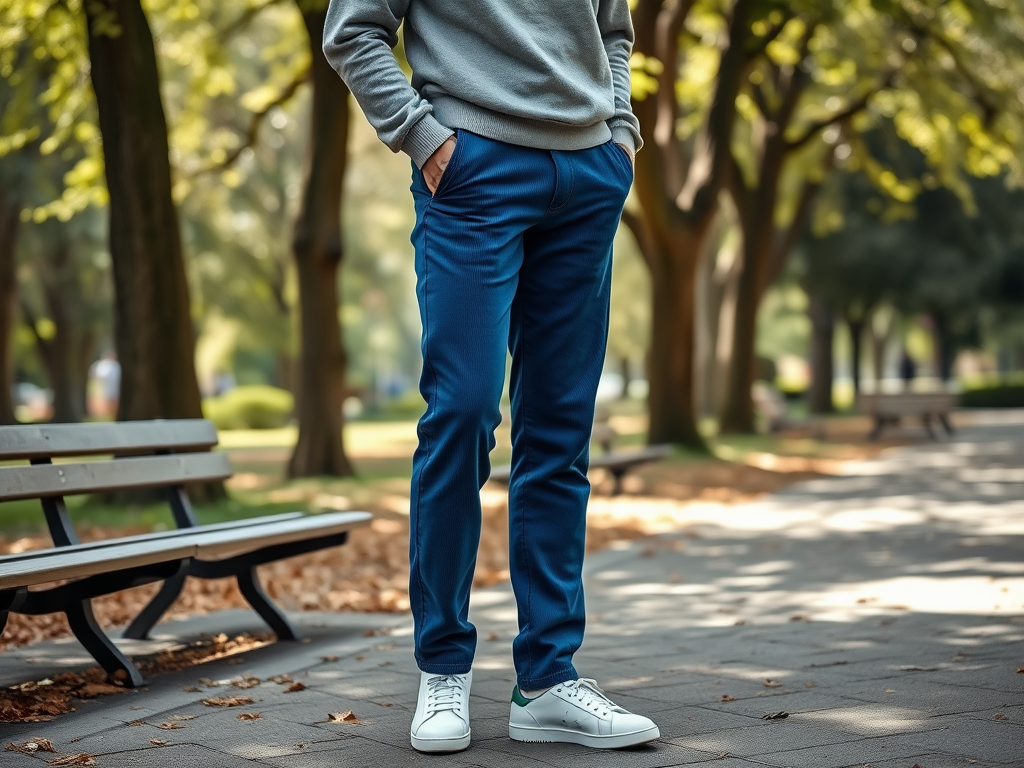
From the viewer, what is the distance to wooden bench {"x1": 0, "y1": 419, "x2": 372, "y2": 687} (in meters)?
3.73

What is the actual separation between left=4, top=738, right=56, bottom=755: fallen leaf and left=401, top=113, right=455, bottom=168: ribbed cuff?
69.2 inches

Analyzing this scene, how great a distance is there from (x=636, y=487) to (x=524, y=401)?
902 cm

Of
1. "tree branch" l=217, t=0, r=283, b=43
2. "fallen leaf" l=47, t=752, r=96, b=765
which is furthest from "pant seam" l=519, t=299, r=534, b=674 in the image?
"tree branch" l=217, t=0, r=283, b=43

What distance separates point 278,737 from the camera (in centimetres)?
318

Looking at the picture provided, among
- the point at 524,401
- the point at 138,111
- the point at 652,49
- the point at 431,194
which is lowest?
the point at 524,401

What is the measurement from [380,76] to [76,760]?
1.83 metres

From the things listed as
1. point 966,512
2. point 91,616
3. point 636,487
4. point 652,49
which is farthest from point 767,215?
point 91,616

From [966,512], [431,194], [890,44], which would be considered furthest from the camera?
[890,44]

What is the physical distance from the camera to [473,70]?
303cm

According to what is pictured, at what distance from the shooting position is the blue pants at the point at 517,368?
299 cm

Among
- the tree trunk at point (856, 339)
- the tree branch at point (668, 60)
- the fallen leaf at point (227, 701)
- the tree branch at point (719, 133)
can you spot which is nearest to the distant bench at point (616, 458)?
the tree branch at point (719, 133)

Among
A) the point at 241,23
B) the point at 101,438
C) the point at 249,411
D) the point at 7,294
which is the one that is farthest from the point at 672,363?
the point at 249,411

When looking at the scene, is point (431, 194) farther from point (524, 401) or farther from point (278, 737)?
point (278, 737)

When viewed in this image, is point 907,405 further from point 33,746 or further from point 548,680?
point 33,746
